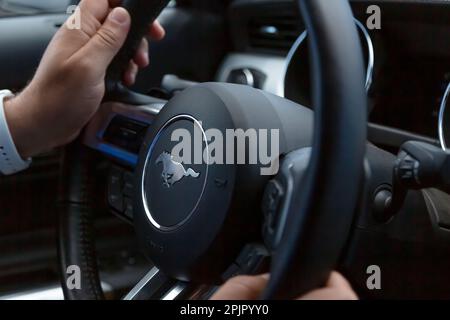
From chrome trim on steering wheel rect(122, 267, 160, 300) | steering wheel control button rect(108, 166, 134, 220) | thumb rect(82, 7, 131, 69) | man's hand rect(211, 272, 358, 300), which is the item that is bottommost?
chrome trim on steering wheel rect(122, 267, 160, 300)

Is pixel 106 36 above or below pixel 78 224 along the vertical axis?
above

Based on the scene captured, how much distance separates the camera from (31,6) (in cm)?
178

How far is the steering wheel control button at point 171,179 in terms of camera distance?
81 cm

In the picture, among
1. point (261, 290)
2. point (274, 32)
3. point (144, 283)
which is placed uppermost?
point (274, 32)

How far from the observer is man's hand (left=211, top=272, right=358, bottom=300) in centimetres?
59

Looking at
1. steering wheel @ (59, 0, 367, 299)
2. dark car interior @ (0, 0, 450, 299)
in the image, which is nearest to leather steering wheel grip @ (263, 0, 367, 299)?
steering wheel @ (59, 0, 367, 299)

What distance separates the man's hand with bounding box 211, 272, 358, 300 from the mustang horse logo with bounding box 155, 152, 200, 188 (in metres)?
0.18

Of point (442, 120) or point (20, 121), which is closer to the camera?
point (20, 121)

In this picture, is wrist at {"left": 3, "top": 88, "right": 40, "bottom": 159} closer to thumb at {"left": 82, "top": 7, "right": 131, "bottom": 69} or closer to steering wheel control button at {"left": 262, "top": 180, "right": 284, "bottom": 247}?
thumb at {"left": 82, "top": 7, "right": 131, "bottom": 69}

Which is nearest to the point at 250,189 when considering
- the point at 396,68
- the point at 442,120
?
the point at 442,120

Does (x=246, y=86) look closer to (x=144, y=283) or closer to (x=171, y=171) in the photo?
(x=171, y=171)

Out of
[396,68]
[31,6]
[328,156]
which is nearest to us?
[328,156]

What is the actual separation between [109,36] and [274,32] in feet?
2.86
